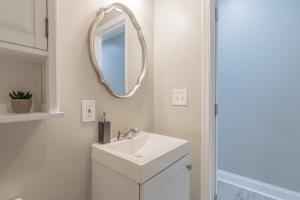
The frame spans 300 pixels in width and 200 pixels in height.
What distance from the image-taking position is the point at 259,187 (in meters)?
2.29

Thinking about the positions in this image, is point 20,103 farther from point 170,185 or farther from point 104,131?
point 170,185

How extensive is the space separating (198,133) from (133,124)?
1.71 ft

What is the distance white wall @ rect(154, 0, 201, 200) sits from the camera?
4.99ft

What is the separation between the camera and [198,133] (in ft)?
4.96

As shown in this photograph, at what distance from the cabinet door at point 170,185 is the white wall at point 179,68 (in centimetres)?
33

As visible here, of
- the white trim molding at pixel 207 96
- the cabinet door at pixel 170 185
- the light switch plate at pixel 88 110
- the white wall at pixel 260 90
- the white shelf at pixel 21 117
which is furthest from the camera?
the white wall at pixel 260 90

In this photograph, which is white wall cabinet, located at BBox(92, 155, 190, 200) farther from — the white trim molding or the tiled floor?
the tiled floor

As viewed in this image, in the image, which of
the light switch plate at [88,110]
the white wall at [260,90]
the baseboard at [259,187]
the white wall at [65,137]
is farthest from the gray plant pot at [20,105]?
the baseboard at [259,187]

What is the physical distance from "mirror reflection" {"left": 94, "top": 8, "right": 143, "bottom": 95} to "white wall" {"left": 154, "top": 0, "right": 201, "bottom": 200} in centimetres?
25

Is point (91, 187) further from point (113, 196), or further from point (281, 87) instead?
point (281, 87)

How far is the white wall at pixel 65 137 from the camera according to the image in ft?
2.96

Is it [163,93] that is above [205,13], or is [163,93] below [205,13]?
below

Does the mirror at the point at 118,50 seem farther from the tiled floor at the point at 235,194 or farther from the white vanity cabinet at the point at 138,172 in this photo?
the tiled floor at the point at 235,194

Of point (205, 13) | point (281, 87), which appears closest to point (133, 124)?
point (205, 13)
